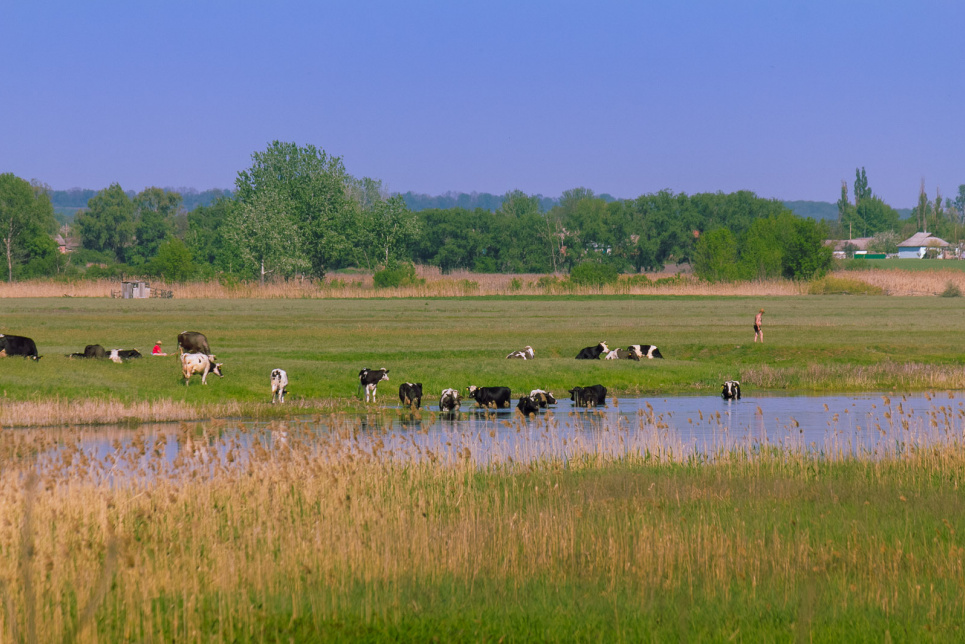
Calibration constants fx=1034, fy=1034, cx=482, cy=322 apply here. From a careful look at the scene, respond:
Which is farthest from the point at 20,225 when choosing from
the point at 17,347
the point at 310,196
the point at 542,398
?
the point at 542,398

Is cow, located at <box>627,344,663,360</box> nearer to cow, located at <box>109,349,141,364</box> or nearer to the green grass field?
the green grass field

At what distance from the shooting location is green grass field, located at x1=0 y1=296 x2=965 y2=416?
3794 cm

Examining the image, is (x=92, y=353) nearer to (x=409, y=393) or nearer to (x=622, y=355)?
(x=409, y=393)

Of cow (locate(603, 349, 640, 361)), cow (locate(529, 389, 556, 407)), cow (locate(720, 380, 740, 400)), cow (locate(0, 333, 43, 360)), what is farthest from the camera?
cow (locate(603, 349, 640, 361))

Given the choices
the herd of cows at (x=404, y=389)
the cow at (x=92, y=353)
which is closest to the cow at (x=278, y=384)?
the herd of cows at (x=404, y=389)

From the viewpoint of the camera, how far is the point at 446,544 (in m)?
13.7

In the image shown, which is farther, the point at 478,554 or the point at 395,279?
the point at 395,279

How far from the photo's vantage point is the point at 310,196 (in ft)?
512

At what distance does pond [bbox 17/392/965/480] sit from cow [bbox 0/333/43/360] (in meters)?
11.4

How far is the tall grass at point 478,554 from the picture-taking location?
1040cm

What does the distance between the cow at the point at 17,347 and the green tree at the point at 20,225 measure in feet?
408

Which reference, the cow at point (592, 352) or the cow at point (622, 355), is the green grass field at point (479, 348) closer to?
the cow at point (622, 355)

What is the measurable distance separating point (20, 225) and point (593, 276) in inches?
3491

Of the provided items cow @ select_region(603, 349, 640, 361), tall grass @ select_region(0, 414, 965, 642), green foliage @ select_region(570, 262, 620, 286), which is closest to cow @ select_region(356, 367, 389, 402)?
cow @ select_region(603, 349, 640, 361)
